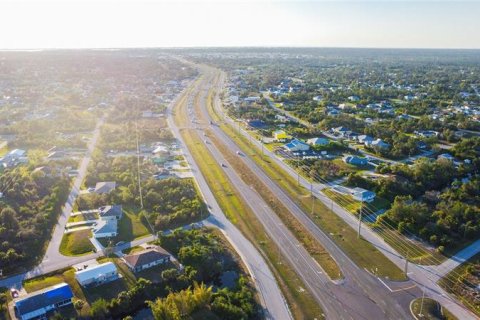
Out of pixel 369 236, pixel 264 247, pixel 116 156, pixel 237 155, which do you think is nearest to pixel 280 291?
pixel 264 247

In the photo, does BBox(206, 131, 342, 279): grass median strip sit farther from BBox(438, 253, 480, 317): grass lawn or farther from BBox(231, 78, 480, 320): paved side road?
BBox(438, 253, 480, 317): grass lawn

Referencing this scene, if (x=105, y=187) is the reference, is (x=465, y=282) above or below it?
below

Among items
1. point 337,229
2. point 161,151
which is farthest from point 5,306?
point 161,151

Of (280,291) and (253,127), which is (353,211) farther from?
(253,127)

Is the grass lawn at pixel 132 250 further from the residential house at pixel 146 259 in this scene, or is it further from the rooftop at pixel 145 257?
the rooftop at pixel 145 257

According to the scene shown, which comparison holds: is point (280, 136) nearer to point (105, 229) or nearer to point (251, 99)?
point (105, 229)

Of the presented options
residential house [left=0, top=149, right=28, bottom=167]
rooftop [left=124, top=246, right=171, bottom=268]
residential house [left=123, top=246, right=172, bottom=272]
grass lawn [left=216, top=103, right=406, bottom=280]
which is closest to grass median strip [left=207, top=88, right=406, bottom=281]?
grass lawn [left=216, top=103, right=406, bottom=280]

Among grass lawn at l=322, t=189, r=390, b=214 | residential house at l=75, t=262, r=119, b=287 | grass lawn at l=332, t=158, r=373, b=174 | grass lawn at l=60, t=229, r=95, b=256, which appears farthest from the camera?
grass lawn at l=332, t=158, r=373, b=174
